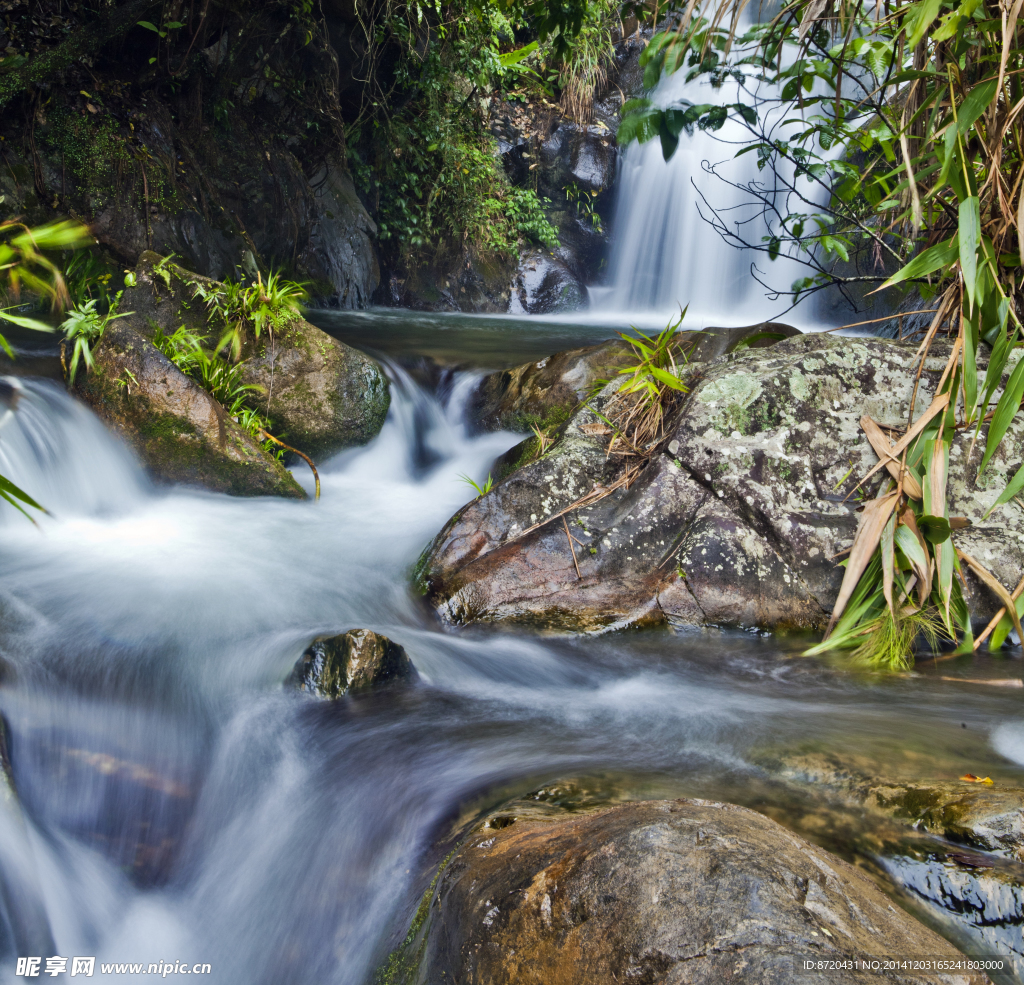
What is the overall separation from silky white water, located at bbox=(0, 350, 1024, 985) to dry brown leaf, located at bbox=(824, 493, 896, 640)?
344 mm

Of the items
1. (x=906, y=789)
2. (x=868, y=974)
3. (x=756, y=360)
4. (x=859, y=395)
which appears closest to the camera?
A: (x=868, y=974)

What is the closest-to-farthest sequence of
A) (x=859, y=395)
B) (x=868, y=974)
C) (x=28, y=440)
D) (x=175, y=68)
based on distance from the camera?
1. (x=868, y=974)
2. (x=859, y=395)
3. (x=28, y=440)
4. (x=175, y=68)

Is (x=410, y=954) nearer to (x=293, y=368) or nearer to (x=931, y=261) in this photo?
(x=931, y=261)

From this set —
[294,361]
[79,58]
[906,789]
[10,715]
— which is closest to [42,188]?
[79,58]

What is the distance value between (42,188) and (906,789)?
7117 millimetres

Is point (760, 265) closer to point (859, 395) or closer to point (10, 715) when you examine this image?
point (859, 395)

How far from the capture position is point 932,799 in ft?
5.83

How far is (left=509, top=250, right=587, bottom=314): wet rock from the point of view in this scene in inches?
421

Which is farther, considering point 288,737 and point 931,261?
point 288,737

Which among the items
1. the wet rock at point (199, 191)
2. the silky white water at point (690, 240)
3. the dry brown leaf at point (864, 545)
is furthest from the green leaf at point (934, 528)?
the silky white water at point (690, 240)

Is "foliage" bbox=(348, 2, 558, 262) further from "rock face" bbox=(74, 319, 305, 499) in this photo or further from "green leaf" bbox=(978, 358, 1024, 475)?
"green leaf" bbox=(978, 358, 1024, 475)

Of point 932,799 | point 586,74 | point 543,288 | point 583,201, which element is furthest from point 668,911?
point 586,74

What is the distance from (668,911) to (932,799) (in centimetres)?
96

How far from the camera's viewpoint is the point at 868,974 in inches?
42.8
